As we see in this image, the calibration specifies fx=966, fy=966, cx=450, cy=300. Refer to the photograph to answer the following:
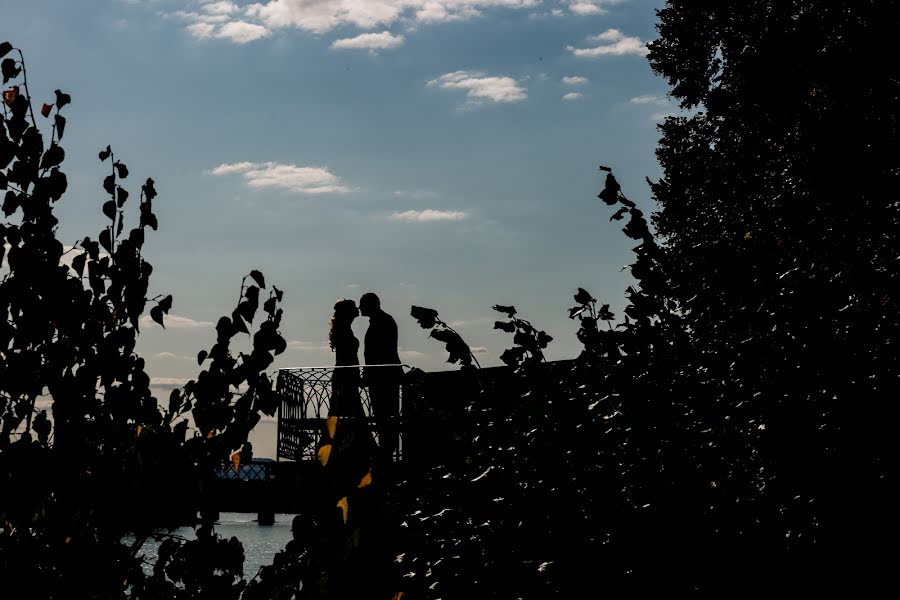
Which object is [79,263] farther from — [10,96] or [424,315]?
[424,315]

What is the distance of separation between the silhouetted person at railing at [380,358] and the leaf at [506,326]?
23.6 ft

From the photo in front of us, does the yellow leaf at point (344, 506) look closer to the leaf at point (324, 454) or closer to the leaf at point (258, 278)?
the leaf at point (324, 454)

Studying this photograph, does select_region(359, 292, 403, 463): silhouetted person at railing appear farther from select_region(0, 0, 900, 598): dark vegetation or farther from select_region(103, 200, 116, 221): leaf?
select_region(103, 200, 116, 221): leaf

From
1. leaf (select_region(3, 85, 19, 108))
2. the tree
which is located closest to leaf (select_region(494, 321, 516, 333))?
the tree

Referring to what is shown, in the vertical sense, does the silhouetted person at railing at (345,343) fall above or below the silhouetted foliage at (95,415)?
above

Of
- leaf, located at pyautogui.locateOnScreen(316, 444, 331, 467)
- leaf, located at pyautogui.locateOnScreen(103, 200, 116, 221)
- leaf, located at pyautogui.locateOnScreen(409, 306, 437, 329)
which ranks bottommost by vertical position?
leaf, located at pyautogui.locateOnScreen(316, 444, 331, 467)

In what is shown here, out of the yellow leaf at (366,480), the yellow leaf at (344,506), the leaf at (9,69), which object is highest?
the leaf at (9,69)

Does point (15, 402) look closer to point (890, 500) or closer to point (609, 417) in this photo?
point (609, 417)

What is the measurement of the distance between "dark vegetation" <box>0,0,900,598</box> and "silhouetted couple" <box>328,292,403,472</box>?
5.77 metres

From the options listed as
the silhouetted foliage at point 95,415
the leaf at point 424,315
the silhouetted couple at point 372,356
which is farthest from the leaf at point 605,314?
the silhouetted couple at point 372,356

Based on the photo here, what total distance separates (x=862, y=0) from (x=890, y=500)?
1774 centimetres

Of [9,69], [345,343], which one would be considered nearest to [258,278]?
[9,69]

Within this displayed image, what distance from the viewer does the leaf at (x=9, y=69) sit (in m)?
3.45

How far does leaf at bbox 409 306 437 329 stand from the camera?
451cm
